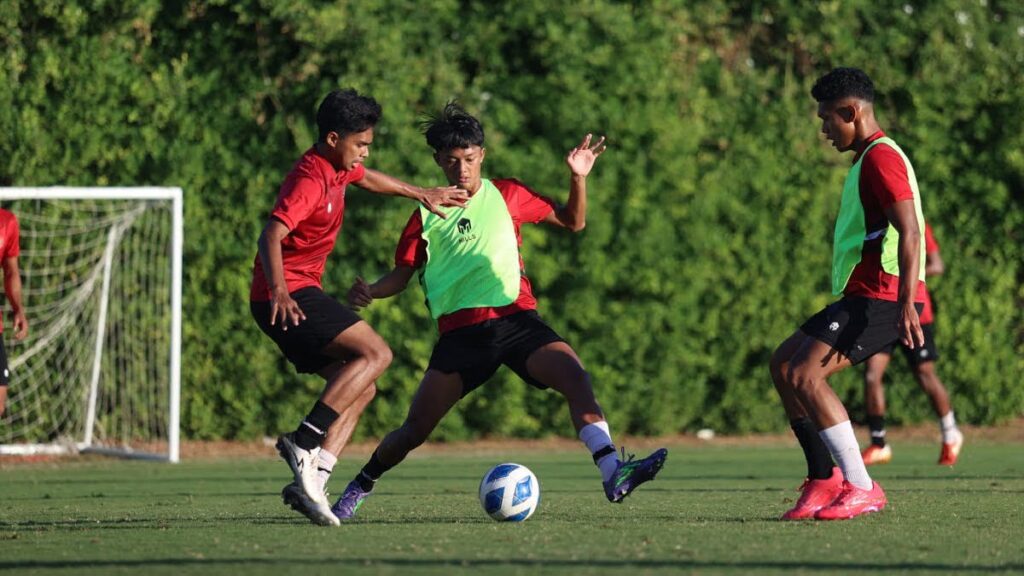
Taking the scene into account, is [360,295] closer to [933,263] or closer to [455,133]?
[455,133]

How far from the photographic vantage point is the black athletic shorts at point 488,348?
28.2 ft

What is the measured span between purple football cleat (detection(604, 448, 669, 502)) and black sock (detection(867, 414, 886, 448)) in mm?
6212

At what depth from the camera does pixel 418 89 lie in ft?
52.8

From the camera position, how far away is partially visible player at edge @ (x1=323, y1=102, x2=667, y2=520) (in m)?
8.50

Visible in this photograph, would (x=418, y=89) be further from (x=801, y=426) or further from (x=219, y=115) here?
(x=801, y=426)

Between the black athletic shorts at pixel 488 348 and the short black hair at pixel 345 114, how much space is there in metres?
1.19

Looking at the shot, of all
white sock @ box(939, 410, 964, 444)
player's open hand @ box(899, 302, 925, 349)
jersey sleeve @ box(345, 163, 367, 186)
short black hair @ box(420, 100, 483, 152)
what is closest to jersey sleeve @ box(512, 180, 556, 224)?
short black hair @ box(420, 100, 483, 152)

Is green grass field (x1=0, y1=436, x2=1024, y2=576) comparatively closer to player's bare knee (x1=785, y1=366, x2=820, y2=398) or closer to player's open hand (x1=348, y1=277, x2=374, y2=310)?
player's bare knee (x1=785, y1=366, x2=820, y2=398)

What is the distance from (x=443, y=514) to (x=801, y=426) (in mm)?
1970

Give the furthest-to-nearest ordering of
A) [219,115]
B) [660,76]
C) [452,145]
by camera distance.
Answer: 1. [660,76]
2. [219,115]
3. [452,145]

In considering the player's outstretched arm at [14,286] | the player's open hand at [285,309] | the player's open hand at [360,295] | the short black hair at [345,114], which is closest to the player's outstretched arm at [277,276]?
the player's open hand at [285,309]

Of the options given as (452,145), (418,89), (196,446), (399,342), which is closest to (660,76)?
(418,89)

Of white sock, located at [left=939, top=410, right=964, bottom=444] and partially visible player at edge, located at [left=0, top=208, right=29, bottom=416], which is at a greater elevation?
partially visible player at edge, located at [left=0, top=208, right=29, bottom=416]

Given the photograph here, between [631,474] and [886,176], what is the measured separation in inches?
75.0
